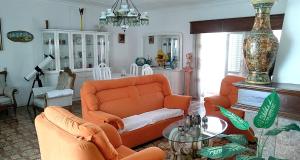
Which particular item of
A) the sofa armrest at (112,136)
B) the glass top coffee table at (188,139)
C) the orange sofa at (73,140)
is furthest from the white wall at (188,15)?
the orange sofa at (73,140)

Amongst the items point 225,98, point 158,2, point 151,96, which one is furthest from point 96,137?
point 158,2

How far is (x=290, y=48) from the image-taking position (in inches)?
61.9

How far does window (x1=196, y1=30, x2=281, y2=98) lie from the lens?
5738mm

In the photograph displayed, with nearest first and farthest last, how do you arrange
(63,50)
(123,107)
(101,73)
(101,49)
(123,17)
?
1. (123,107)
2. (123,17)
3. (101,73)
4. (63,50)
5. (101,49)

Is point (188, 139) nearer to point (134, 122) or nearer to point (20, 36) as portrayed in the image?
point (134, 122)

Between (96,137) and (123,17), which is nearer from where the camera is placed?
(96,137)

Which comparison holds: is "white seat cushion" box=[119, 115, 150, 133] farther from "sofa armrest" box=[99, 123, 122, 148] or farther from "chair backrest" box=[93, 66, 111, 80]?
"chair backrest" box=[93, 66, 111, 80]

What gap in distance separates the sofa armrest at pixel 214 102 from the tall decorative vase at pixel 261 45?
7.68 feet

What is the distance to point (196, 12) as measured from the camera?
20.9ft

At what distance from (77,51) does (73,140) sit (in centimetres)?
502

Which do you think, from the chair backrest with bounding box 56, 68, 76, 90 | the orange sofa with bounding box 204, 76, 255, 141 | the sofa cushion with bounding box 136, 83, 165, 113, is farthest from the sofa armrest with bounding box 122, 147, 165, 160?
the chair backrest with bounding box 56, 68, 76, 90

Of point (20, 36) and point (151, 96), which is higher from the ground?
point (20, 36)

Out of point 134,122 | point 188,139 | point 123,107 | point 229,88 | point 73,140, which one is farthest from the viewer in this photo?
point 229,88

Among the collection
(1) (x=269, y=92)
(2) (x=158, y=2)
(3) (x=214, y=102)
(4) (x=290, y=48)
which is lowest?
(3) (x=214, y=102)
